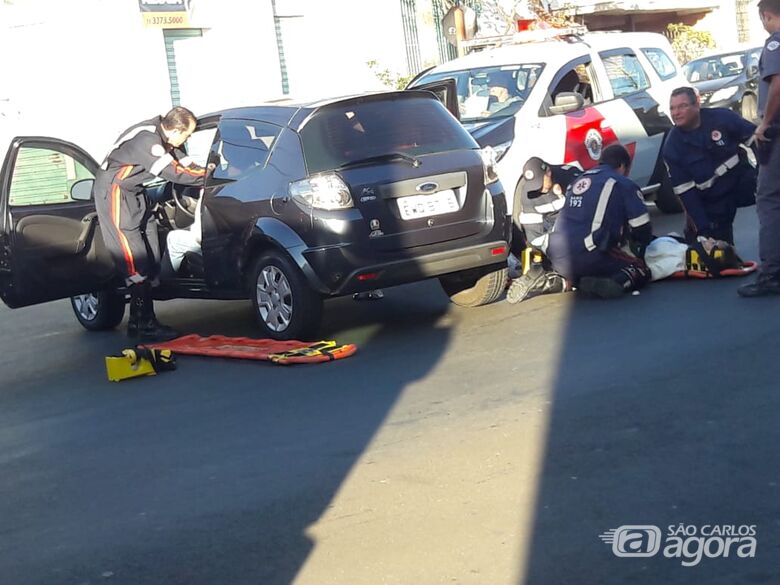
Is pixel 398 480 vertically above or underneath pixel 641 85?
underneath

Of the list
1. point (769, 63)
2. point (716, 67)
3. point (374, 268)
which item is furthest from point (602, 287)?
Result: point (716, 67)

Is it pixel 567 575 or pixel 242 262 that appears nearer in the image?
pixel 567 575

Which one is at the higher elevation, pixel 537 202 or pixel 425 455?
pixel 537 202

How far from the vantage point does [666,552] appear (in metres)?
4.32

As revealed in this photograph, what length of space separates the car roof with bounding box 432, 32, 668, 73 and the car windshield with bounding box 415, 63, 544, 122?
15cm

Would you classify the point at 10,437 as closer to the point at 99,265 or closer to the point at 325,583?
the point at 99,265

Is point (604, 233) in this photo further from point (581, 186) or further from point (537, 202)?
point (537, 202)

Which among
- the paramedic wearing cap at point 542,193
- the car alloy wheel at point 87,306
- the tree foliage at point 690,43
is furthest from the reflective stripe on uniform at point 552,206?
the tree foliage at point 690,43

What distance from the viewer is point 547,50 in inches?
484

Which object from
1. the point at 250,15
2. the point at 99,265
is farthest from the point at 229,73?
the point at 99,265

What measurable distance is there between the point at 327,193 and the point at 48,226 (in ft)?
7.87

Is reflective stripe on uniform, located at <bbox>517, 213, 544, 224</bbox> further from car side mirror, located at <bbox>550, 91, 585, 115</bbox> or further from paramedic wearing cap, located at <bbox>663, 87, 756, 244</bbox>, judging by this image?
car side mirror, located at <bbox>550, 91, 585, 115</bbox>

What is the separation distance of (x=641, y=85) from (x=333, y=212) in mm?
5700

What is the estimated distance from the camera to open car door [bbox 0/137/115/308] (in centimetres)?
917
